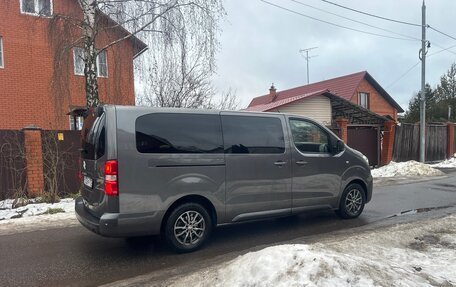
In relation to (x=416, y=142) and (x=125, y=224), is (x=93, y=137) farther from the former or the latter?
(x=416, y=142)

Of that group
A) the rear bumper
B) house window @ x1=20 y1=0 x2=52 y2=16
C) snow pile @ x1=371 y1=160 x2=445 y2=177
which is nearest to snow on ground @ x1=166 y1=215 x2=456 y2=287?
the rear bumper

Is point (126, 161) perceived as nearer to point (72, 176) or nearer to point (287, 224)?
point (287, 224)

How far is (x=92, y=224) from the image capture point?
4.73 m

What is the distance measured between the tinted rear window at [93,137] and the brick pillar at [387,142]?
14516mm

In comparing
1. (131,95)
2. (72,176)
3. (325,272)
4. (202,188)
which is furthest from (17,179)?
(325,272)

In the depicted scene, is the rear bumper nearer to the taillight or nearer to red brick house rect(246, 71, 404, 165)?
the taillight

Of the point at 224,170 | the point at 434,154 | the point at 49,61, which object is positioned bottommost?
the point at 434,154

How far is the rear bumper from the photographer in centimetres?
450

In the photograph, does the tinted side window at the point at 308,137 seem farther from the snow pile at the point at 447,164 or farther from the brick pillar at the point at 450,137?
the brick pillar at the point at 450,137

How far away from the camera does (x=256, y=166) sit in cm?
552

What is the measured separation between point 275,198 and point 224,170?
40.4 inches

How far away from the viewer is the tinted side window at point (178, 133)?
4.74 meters

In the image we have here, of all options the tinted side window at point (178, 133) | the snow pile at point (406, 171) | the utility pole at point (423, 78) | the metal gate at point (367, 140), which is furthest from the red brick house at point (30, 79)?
the utility pole at point (423, 78)

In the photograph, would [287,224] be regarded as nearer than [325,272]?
No
